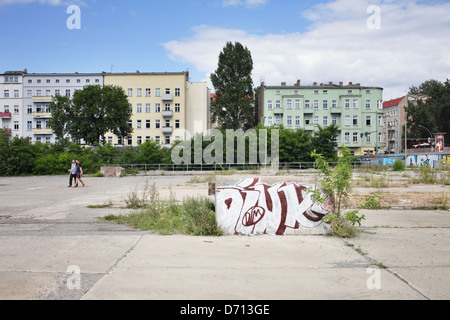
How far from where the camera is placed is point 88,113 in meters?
57.4

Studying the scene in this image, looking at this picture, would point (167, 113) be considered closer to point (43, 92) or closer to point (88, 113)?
point (88, 113)

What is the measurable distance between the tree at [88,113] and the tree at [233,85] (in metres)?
Result: 16.3

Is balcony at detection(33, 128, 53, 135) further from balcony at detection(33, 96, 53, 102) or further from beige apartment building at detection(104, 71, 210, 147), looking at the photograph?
beige apartment building at detection(104, 71, 210, 147)

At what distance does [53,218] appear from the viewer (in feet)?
33.9

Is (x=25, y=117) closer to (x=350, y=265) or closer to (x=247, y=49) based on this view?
(x=247, y=49)

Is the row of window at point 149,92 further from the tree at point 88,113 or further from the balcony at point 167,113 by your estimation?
the tree at point 88,113

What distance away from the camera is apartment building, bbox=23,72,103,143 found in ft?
237

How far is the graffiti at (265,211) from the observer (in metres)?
7.80

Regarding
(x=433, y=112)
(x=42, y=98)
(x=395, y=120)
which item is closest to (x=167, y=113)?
(x=42, y=98)

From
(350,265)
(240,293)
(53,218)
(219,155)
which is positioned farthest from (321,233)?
(219,155)

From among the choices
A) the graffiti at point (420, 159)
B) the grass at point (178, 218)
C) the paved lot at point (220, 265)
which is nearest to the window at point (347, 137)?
the graffiti at point (420, 159)

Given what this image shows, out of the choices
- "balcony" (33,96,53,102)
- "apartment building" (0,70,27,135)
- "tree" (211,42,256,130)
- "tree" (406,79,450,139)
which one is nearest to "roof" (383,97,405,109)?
"tree" (406,79,450,139)

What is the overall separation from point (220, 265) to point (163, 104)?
6785 cm
